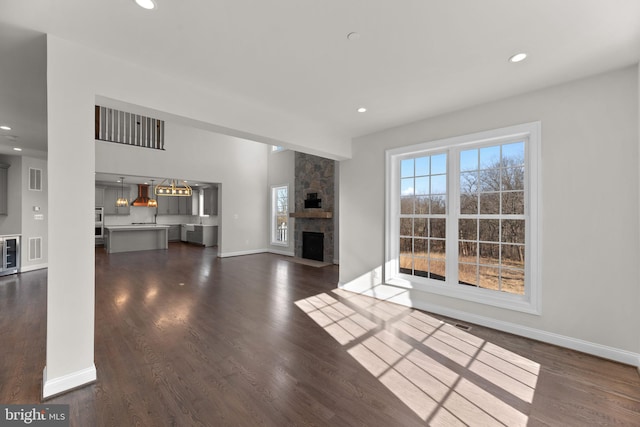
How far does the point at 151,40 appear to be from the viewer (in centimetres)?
211

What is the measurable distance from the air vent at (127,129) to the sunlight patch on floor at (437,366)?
19.1ft

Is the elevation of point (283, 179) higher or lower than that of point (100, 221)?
higher

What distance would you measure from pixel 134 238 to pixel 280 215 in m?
4.97

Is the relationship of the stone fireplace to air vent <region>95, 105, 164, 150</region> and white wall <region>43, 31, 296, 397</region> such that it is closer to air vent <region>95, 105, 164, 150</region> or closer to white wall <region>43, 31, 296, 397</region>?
air vent <region>95, 105, 164, 150</region>

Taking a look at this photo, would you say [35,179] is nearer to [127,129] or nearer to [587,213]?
[127,129]

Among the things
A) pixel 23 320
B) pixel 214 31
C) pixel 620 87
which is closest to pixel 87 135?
pixel 214 31

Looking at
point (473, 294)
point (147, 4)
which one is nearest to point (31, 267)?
point (147, 4)

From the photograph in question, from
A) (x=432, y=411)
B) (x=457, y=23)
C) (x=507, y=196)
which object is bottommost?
(x=432, y=411)

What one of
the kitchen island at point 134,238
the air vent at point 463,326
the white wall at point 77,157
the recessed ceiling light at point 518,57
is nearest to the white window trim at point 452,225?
the air vent at point 463,326

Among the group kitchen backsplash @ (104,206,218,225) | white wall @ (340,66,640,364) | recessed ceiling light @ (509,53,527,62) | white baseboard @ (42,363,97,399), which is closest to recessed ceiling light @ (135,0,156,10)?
white baseboard @ (42,363,97,399)

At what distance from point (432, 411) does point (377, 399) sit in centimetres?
37

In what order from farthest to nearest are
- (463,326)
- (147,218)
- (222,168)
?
(147,218) < (222,168) < (463,326)

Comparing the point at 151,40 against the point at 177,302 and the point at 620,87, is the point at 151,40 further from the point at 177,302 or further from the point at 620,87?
the point at 620,87

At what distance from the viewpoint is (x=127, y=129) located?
6.34 meters
